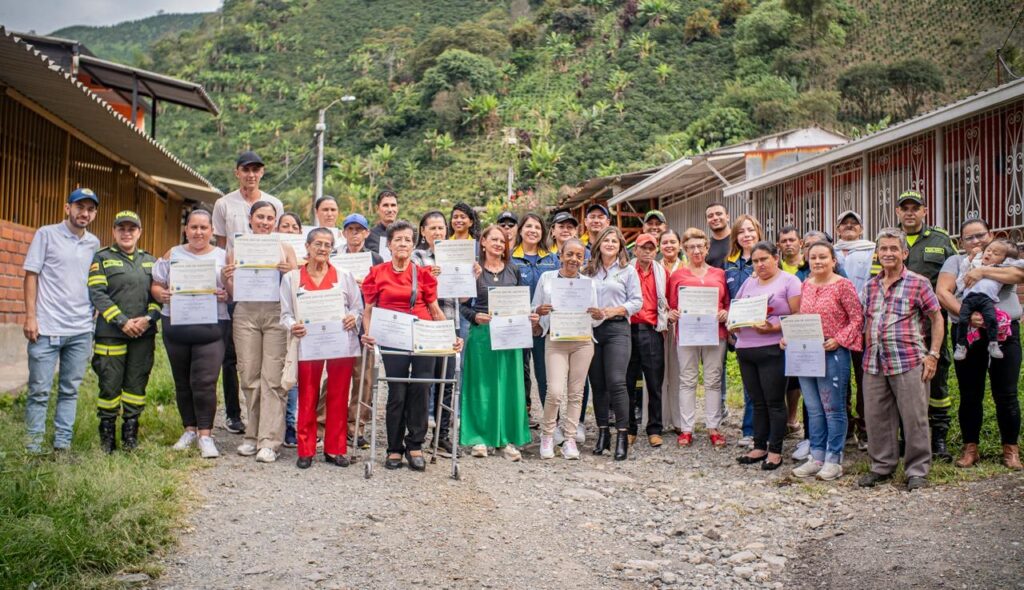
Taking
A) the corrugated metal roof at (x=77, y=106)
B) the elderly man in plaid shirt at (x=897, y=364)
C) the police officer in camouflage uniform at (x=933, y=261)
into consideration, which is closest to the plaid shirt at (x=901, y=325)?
the elderly man in plaid shirt at (x=897, y=364)

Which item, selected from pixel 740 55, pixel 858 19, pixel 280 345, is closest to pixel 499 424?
pixel 280 345

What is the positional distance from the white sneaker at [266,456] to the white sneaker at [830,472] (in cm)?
426

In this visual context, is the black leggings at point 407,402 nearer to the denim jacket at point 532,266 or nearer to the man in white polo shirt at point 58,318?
the denim jacket at point 532,266

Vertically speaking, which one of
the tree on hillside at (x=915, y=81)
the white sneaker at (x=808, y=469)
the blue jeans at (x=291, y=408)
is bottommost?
the white sneaker at (x=808, y=469)

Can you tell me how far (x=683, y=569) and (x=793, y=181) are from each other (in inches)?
481

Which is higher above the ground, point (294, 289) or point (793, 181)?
point (793, 181)

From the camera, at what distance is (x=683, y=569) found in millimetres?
4852

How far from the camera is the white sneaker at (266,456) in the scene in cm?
668

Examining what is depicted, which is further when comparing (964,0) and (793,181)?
(964,0)

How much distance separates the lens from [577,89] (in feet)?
185

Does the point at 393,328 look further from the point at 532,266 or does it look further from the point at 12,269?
the point at 12,269

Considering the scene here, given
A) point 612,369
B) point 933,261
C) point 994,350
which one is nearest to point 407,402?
point 612,369

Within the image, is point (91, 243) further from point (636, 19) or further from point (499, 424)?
point (636, 19)

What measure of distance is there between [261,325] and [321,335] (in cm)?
70
